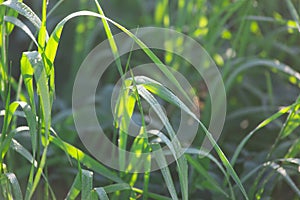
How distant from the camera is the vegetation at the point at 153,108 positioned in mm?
809

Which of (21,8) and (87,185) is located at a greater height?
(21,8)

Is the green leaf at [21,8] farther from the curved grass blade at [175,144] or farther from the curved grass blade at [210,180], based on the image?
the curved grass blade at [210,180]

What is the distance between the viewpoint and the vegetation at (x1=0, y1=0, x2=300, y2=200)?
81 centimetres

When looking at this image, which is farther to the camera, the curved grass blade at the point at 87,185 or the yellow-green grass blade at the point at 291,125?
the yellow-green grass blade at the point at 291,125

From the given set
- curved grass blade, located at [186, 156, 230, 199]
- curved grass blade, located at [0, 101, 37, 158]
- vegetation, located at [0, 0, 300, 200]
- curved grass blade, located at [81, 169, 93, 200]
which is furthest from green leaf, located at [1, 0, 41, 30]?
curved grass blade, located at [186, 156, 230, 199]

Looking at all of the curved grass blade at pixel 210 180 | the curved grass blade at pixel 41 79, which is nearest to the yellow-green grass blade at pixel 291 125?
the curved grass blade at pixel 210 180

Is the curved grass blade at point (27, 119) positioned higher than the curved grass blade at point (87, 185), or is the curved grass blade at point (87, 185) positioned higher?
the curved grass blade at point (27, 119)

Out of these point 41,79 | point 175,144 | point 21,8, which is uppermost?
point 21,8

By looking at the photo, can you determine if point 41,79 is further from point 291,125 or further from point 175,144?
point 291,125

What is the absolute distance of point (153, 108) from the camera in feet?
2.63

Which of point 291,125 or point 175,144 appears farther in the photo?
point 291,125

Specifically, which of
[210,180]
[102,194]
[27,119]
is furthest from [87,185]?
[210,180]

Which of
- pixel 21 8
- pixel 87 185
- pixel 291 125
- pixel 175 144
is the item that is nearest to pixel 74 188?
pixel 87 185

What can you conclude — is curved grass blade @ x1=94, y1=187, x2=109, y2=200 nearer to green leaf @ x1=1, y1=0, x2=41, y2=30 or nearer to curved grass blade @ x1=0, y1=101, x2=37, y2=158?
curved grass blade @ x1=0, y1=101, x2=37, y2=158
